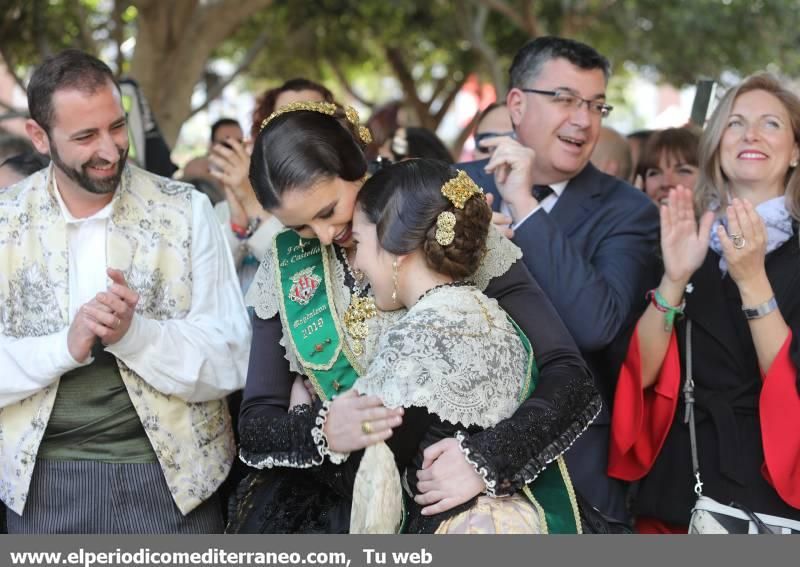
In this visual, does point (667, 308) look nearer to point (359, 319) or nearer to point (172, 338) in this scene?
point (359, 319)

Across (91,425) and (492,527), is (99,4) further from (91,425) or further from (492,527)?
(492,527)

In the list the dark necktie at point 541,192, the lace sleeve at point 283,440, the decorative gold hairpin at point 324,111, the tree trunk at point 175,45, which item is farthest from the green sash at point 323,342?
the tree trunk at point 175,45

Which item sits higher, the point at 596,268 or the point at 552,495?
the point at 596,268

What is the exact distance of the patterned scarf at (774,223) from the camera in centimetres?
367

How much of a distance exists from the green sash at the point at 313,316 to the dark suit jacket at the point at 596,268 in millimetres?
732

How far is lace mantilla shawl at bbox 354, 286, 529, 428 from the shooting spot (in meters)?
2.76

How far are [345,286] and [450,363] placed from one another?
2.06ft

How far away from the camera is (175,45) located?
28.8ft

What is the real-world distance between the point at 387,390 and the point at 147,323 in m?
0.98

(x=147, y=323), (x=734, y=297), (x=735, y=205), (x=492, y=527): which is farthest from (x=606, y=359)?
(x=147, y=323)

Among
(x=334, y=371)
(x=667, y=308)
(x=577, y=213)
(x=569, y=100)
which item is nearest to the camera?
(x=334, y=371)

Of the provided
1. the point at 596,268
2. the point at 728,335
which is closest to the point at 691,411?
the point at 728,335

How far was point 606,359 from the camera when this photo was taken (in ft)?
12.6

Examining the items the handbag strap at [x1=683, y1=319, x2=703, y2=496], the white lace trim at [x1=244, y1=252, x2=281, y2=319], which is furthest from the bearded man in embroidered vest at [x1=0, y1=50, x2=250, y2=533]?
the handbag strap at [x1=683, y1=319, x2=703, y2=496]
